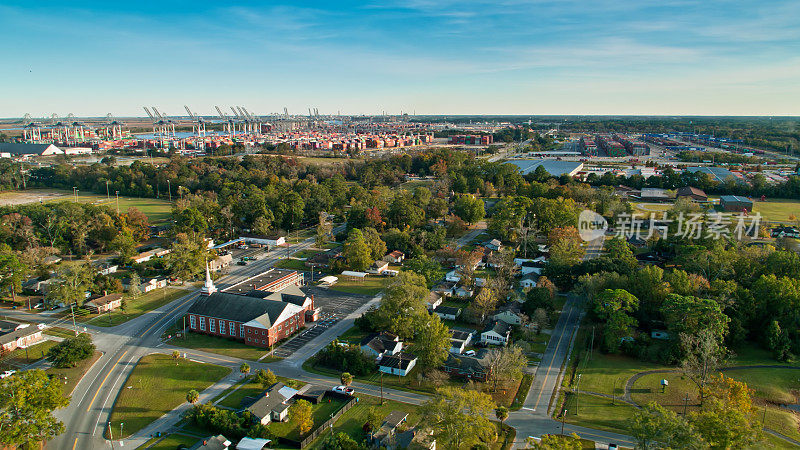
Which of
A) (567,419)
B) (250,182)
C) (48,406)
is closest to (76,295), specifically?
(48,406)

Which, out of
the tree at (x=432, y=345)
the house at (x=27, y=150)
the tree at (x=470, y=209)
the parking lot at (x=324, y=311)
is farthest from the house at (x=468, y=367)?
the house at (x=27, y=150)

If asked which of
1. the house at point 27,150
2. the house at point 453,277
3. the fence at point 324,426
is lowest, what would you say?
the fence at point 324,426

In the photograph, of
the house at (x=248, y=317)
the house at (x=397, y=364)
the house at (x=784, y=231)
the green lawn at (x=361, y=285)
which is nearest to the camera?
the house at (x=397, y=364)

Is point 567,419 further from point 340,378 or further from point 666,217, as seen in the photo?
point 666,217

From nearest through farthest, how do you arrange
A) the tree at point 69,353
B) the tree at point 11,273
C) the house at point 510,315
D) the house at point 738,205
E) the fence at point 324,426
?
the fence at point 324,426
the tree at point 69,353
the house at point 510,315
the tree at point 11,273
the house at point 738,205

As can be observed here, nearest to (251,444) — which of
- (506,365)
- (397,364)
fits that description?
(397,364)

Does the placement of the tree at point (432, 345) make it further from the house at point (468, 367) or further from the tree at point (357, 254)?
A: the tree at point (357, 254)

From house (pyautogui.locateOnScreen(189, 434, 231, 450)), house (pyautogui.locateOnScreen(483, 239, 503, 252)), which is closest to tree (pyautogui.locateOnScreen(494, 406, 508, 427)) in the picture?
house (pyautogui.locateOnScreen(189, 434, 231, 450))
